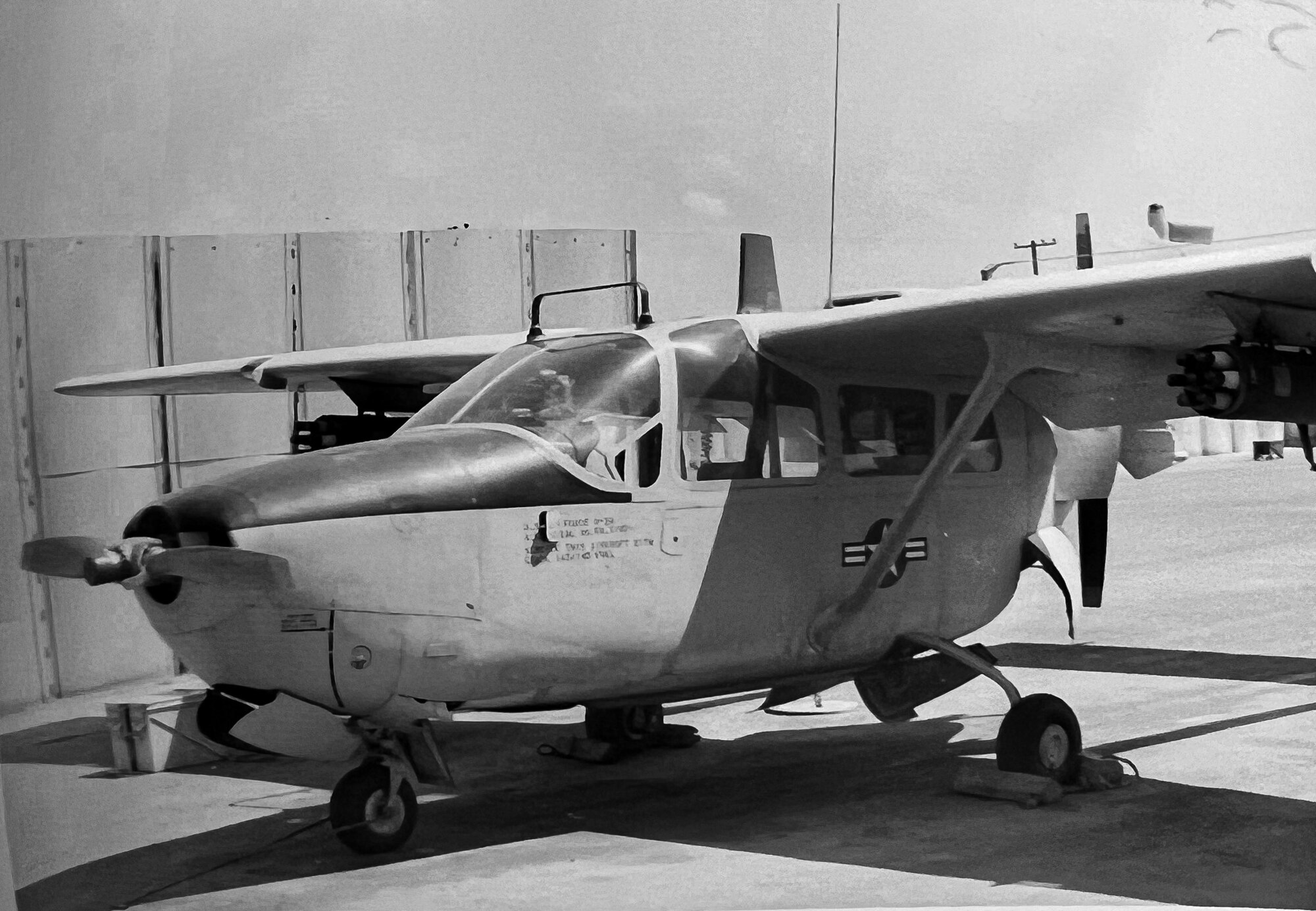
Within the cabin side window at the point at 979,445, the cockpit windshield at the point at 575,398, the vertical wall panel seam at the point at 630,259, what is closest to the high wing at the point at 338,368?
the vertical wall panel seam at the point at 630,259

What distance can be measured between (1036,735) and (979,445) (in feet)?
4.07

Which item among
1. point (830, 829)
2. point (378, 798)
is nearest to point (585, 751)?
point (830, 829)

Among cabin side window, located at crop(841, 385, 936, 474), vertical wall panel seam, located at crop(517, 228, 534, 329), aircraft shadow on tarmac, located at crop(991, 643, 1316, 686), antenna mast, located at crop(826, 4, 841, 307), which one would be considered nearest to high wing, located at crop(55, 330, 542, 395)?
vertical wall panel seam, located at crop(517, 228, 534, 329)

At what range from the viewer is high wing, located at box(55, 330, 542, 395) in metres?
6.02

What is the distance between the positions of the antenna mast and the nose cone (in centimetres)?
148

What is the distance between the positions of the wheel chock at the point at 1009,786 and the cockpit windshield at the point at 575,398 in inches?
73.5

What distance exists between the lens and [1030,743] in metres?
6.05

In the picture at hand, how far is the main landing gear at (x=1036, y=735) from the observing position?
6.06 meters

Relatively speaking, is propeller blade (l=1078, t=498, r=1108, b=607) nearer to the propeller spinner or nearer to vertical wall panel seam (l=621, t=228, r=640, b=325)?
vertical wall panel seam (l=621, t=228, r=640, b=325)

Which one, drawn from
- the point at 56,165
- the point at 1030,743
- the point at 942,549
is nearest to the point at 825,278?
the point at 942,549

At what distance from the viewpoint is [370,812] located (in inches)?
202

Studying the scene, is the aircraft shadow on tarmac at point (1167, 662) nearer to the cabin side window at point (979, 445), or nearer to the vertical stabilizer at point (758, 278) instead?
the cabin side window at point (979, 445)

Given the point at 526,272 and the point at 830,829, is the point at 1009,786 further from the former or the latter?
the point at 526,272

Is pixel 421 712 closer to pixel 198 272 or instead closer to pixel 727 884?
pixel 727 884
